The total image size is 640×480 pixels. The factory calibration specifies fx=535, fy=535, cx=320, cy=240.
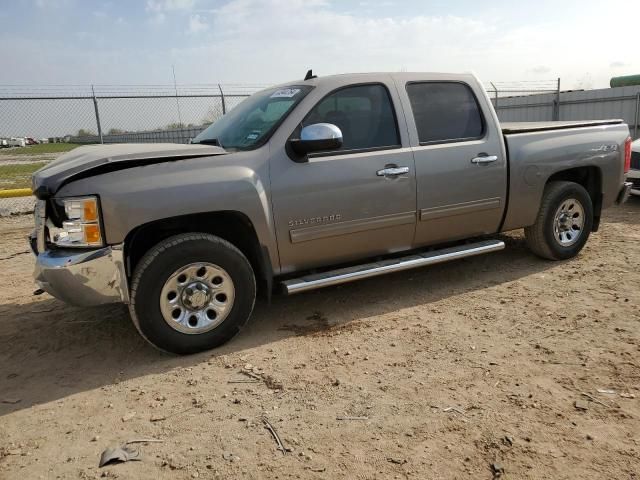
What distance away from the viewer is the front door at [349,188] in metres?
3.89

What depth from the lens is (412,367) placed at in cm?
341

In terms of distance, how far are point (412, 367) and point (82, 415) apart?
1.97m

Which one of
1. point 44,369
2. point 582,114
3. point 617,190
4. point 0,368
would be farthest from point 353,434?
point 582,114

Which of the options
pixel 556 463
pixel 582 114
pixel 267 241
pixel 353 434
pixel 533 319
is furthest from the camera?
pixel 582 114

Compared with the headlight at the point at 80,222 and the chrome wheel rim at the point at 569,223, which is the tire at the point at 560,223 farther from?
the headlight at the point at 80,222

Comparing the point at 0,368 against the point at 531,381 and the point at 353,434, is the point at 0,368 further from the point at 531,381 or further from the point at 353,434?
the point at 531,381

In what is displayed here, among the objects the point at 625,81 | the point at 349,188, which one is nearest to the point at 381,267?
the point at 349,188

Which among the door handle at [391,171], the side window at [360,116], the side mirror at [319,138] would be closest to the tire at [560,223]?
the door handle at [391,171]

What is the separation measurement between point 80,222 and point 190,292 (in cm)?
82

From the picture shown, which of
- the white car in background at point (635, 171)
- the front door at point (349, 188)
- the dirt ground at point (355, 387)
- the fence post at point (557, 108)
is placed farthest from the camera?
the fence post at point (557, 108)

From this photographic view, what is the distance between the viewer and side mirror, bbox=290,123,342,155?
12.3 feet

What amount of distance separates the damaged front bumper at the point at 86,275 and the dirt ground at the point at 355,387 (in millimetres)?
532

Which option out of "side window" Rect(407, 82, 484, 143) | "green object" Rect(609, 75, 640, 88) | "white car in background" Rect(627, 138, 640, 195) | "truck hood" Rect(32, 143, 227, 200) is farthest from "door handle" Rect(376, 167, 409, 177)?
"green object" Rect(609, 75, 640, 88)

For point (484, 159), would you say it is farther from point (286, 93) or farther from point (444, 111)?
point (286, 93)
